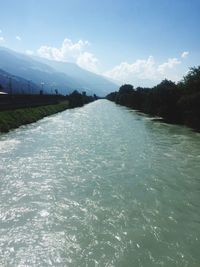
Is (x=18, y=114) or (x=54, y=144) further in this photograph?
(x=18, y=114)

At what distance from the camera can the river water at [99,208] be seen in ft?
47.8

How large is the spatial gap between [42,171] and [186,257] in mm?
16368

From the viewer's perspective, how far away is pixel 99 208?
19922 millimetres

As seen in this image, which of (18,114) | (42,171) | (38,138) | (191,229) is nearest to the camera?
(191,229)

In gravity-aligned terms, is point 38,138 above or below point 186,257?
below

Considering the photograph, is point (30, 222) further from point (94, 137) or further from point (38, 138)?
point (94, 137)

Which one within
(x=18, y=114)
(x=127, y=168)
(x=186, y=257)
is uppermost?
(x=186, y=257)

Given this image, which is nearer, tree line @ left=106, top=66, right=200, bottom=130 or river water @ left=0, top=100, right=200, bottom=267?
river water @ left=0, top=100, right=200, bottom=267

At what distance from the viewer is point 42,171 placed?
2848cm

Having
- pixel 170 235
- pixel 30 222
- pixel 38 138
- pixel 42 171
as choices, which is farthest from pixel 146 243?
pixel 38 138

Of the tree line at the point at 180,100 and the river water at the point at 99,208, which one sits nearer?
the river water at the point at 99,208

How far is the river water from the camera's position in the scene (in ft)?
Result: 47.8

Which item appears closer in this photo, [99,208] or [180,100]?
[99,208]

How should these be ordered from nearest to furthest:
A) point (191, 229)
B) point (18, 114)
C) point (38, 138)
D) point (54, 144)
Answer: point (191, 229), point (54, 144), point (38, 138), point (18, 114)
